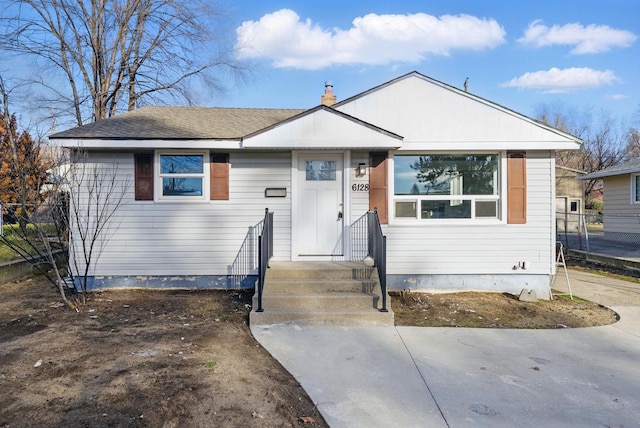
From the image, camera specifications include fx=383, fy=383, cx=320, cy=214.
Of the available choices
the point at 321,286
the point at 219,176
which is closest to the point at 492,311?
the point at 321,286

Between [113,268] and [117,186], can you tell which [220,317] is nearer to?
[113,268]

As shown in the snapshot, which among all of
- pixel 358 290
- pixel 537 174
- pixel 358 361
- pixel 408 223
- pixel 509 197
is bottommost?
pixel 358 361

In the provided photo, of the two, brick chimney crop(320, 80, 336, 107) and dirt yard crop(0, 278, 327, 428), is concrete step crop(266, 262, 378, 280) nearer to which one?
dirt yard crop(0, 278, 327, 428)

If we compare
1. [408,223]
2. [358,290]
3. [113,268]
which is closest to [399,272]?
[408,223]

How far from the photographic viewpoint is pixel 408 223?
7102 mm

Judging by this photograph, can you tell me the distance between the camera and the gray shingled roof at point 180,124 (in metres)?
6.61

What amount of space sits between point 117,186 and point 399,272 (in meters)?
5.34

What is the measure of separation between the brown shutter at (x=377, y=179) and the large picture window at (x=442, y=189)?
29 cm

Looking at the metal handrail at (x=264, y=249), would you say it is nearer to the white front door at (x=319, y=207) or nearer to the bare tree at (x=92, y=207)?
the white front door at (x=319, y=207)

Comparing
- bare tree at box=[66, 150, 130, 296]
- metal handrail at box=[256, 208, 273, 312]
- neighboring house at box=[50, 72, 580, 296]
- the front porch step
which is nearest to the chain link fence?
neighboring house at box=[50, 72, 580, 296]

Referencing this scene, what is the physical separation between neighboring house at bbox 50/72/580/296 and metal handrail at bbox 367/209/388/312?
1.12ft

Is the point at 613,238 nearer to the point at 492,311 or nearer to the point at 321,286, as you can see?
the point at 492,311

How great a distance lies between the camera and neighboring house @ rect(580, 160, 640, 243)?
45.8 ft

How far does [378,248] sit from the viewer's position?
19.6ft
